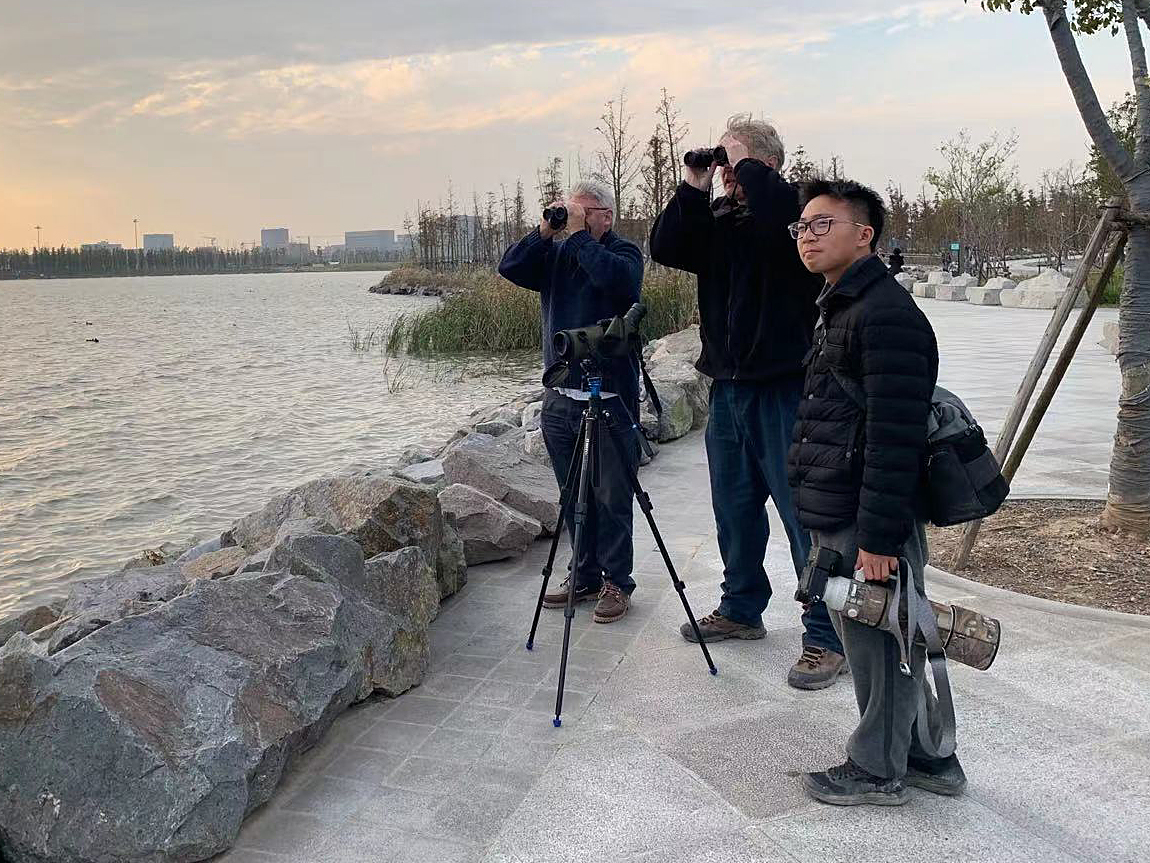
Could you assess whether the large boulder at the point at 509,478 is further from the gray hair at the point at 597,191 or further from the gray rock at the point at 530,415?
the gray rock at the point at 530,415

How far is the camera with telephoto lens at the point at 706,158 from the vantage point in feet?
11.8

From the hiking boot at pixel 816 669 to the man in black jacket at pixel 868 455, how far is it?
695 millimetres

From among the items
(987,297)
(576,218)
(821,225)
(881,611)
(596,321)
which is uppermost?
(576,218)

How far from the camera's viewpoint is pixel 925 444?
2.63 m

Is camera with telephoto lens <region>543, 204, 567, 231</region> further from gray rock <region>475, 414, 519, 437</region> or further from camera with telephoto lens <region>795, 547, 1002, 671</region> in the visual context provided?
gray rock <region>475, 414, 519, 437</region>

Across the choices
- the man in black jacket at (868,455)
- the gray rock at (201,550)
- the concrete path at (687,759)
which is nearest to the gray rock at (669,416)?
the gray rock at (201,550)

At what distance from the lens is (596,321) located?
4.44 meters

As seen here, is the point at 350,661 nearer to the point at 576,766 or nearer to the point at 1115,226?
the point at 576,766

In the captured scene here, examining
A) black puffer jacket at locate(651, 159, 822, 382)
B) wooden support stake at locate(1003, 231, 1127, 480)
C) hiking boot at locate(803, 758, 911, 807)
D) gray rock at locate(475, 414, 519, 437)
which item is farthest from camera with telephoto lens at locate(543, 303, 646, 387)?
gray rock at locate(475, 414, 519, 437)

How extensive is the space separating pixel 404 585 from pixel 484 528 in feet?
4.20

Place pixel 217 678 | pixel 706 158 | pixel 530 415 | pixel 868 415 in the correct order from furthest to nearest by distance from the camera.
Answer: pixel 530 415 → pixel 706 158 → pixel 217 678 → pixel 868 415

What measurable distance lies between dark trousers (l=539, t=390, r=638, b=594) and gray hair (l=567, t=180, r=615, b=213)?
85 centimetres

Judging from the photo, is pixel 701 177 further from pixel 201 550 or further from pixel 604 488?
pixel 201 550

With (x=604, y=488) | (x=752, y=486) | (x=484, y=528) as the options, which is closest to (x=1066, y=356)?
(x=752, y=486)
